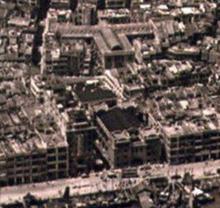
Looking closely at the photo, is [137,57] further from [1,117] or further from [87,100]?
[1,117]

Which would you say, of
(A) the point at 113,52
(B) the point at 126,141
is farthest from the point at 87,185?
(A) the point at 113,52

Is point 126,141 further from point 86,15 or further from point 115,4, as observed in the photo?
point 115,4

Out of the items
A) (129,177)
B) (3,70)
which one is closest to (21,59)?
(3,70)

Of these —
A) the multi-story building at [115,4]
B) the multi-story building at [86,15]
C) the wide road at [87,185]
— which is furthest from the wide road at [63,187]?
the multi-story building at [115,4]

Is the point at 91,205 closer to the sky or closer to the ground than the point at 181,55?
closer to the ground

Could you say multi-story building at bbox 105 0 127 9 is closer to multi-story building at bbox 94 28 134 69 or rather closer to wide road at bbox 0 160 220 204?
multi-story building at bbox 94 28 134 69

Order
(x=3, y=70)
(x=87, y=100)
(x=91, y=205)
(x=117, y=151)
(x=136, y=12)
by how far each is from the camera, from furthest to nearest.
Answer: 1. (x=136, y=12)
2. (x=3, y=70)
3. (x=87, y=100)
4. (x=117, y=151)
5. (x=91, y=205)

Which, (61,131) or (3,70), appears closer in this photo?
(61,131)

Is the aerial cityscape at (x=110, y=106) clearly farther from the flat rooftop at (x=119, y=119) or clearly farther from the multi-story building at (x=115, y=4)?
the multi-story building at (x=115, y=4)
